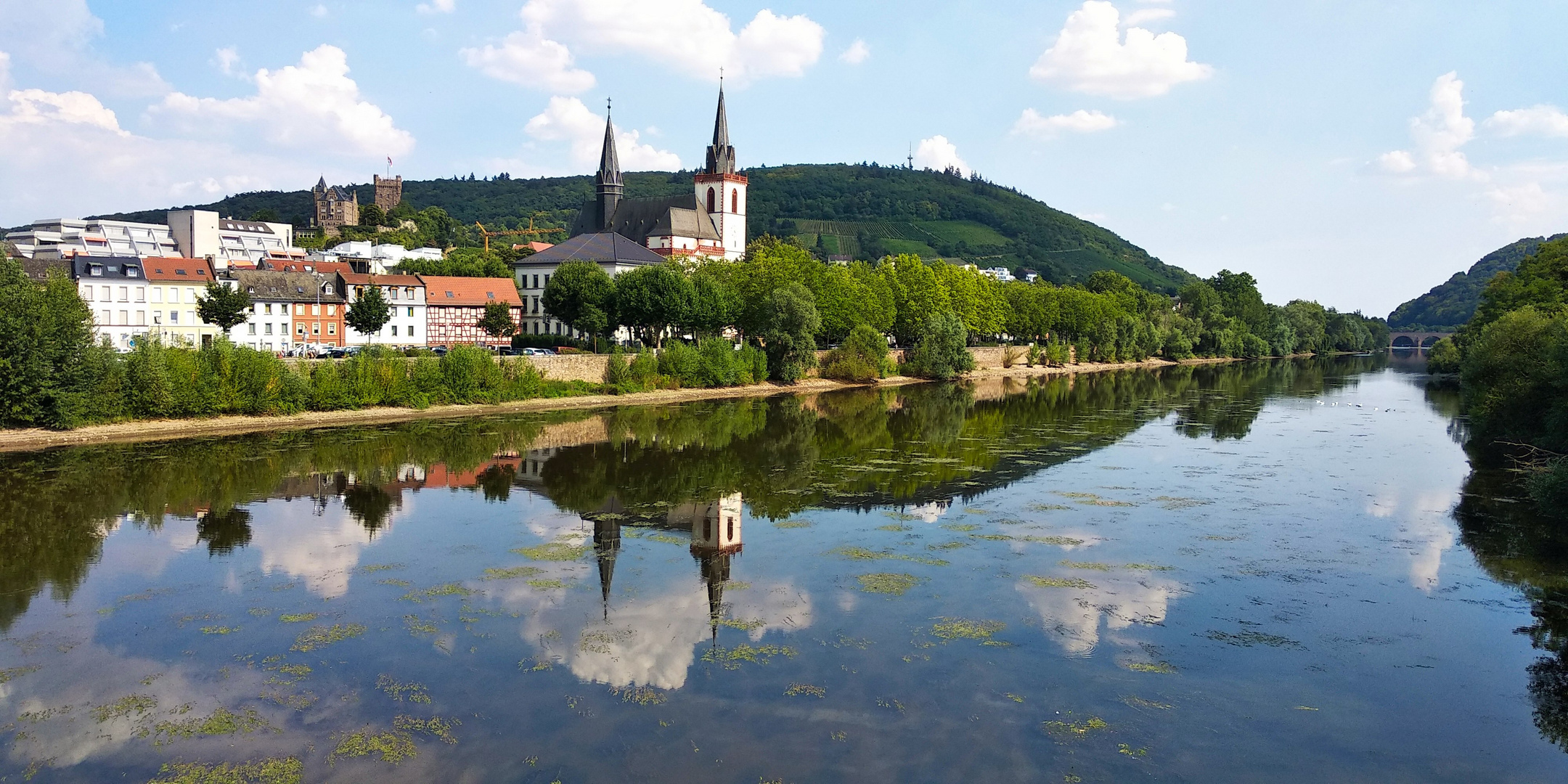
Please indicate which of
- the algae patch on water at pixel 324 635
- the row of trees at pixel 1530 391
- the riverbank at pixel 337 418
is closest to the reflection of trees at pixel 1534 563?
the row of trees at pixel 1530 391

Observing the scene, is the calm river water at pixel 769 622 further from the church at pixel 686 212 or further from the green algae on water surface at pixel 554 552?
the church at pixel 686 212

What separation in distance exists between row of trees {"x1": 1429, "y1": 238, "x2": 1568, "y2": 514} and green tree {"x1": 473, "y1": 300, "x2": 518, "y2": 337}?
60.4 meters

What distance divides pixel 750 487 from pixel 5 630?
64.6 feet

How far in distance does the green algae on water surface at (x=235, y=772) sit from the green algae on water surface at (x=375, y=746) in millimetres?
473

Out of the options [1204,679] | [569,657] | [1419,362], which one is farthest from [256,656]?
[1419,362]

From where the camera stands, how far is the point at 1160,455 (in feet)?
133

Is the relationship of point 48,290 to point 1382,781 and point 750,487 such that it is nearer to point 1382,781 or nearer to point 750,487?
point 750,487

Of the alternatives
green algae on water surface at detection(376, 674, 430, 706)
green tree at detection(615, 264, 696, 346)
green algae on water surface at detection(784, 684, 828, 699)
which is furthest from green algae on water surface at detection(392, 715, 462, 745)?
green tree at detection(615, 264, 696, 346)

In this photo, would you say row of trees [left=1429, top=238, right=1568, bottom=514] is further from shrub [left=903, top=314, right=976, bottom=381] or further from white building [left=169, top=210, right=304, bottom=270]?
white building [left=169, top=210, right=304, bottom=270]

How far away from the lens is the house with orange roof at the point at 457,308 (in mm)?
80688

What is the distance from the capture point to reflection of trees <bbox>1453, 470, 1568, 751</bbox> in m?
15.7

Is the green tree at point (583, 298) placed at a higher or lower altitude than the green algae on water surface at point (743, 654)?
higher

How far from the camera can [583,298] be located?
68.1 m

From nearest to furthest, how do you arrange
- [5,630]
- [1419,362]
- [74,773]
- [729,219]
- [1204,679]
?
[74,773] → [1204,679] → [5,630] → [729,219] → [1419,362]
